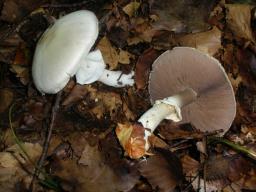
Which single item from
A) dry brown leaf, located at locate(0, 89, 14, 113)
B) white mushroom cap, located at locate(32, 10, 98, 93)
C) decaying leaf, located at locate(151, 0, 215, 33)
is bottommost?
dry brown leaf, located at locate(0, 89, 14, 113)

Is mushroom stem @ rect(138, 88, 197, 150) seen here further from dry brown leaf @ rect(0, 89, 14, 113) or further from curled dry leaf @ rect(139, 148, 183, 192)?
dry brown leaf @ rect(0, 89, 14, 113)

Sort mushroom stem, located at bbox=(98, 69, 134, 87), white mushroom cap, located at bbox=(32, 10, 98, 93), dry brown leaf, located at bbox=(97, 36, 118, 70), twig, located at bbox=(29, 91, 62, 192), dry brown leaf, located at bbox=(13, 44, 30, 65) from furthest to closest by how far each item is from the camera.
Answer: dry brown leaf, located at bbox=(13, 44, 30, 65)
dry brown leaf, located at bbox=(97, 36, 118, 70)
mushroom stem, located at bbox=(98, 69, 134, 87)
twig, located at bbox=(29, 91, 62, 192)
white mushroom cap, located at bbox=(32, 10, 98, 93)

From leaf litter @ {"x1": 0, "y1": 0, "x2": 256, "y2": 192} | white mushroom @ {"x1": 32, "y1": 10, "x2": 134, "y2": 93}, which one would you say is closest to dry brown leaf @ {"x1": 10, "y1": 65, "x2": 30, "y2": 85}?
leaf litter @ {"x1": 0, "y1": 0, "x2": 256, "y2": 192}

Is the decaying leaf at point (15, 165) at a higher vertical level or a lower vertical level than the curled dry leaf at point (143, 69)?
lower

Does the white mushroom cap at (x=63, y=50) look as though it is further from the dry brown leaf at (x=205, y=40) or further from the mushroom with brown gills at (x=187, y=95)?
the dry brown leaf at (x=205, y=40)

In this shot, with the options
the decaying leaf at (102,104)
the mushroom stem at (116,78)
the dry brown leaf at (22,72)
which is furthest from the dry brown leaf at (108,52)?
the dry brown leaf at (22,72)

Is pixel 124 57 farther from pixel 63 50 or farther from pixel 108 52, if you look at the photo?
pixel 63 50

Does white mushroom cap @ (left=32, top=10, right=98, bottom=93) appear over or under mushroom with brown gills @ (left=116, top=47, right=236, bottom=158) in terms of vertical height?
over

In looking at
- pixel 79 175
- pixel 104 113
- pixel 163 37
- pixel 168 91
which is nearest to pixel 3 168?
pixel 79 175
